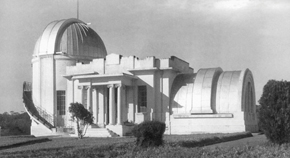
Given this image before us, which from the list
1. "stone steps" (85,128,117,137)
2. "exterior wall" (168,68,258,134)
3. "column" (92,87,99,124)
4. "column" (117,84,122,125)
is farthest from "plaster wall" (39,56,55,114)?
"exterior wall" (168,68,258,134)

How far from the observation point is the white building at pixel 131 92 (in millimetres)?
42062

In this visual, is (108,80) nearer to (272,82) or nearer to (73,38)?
(73,38)

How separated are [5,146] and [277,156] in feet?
66.0

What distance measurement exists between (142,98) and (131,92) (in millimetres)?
1363

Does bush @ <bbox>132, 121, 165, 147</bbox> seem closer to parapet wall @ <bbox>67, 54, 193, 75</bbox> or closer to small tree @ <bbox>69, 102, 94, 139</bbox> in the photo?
small tree @ <bbox>69, 102, 94, 139</bbox>

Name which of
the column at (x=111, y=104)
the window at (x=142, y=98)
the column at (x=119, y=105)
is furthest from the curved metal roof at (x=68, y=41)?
the column at (x=119, y=105)

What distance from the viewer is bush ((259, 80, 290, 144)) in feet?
66.3

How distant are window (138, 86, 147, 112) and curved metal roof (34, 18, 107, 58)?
10044 millimetres

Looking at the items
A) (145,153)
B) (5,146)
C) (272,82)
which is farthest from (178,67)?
(145,153)

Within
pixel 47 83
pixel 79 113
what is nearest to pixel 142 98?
pixel 79 113

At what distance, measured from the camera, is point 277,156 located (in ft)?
51.6

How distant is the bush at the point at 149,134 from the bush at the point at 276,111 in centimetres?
520

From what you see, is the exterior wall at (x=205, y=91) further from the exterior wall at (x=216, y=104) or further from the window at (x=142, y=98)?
the window at (x=142, y=98)

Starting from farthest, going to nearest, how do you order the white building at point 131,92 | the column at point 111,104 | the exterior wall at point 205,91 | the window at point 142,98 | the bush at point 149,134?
the window at point 142,98
the column at point 111,104
the exterior wall at point 205,91
the white building at point 131,92
the bush at point 149,134
